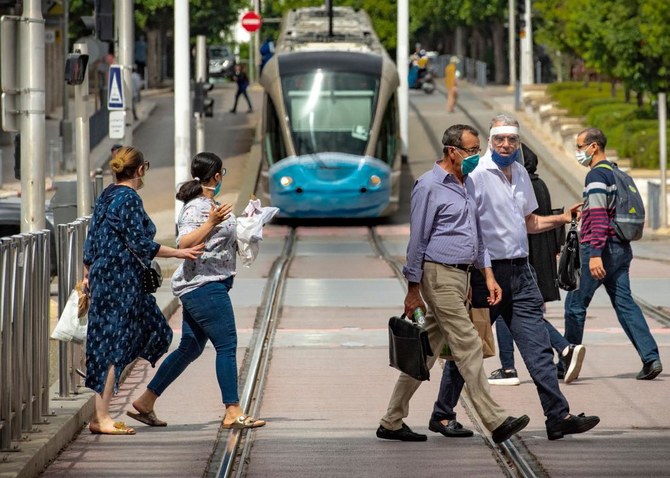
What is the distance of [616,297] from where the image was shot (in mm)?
12453

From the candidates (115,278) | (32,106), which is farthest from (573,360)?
(32,106)

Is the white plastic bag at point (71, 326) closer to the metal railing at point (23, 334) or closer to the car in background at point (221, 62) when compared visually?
the metal railing at point (23, 334)

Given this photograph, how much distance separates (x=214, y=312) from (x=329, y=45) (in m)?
23.6

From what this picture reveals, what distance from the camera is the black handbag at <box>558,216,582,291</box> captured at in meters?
11.6

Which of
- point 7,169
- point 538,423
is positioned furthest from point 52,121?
point 538,423

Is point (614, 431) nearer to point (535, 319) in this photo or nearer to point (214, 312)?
point (535, 319)

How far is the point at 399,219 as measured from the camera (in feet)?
110

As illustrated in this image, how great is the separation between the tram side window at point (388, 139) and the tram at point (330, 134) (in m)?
0.02

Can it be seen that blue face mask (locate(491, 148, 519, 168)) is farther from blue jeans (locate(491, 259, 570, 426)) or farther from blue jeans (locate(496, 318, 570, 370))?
blue jeans (locate(496, 318, 570, 370))

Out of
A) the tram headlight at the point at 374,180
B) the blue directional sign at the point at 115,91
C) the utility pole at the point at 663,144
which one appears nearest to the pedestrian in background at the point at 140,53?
the tram headlight at the point at 374,180

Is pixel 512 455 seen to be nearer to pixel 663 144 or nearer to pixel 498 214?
pixel 498 214

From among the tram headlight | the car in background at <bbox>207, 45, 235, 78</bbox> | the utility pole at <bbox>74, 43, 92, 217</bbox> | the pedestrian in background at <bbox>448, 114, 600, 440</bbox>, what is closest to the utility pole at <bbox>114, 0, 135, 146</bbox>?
the tram headlight

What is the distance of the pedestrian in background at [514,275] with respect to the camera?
387 inches

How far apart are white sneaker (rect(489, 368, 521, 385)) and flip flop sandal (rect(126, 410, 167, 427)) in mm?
2729
